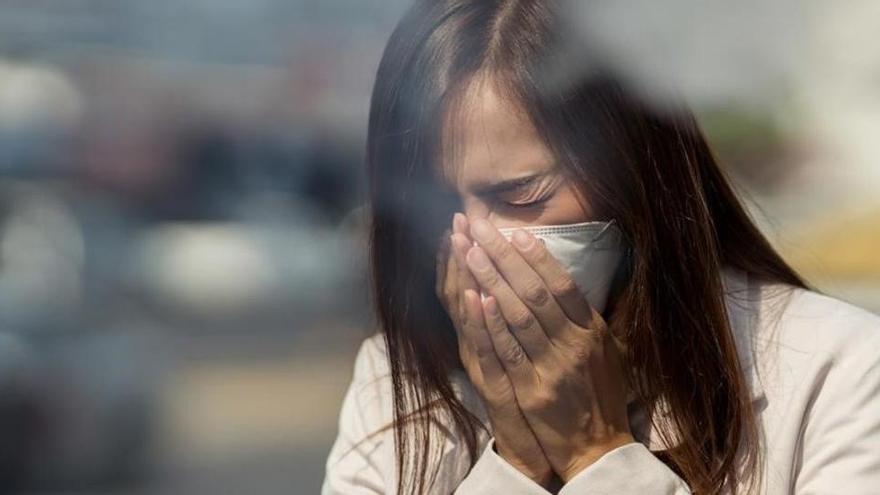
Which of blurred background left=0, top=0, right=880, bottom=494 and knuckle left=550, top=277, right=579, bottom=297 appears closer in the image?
knuckle left=550, top=277, right=579, bottom=297

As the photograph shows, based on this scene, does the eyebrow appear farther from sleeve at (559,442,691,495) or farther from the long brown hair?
sleeve at (559,442,691,495)

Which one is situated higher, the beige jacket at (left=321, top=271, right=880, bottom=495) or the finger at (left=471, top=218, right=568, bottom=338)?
the finger at (left=471, top=218, right=568, bottom=338)

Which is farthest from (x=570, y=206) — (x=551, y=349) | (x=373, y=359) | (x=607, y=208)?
(x=373, y=359)

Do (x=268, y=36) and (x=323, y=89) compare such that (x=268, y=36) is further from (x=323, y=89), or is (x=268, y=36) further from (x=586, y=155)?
(x=586, y=155)

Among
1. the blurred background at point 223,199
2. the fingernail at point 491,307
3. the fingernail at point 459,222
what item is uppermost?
the blurred background at point 223,199

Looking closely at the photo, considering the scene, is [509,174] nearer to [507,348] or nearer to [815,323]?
[507,348]

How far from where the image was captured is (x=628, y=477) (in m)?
1.41

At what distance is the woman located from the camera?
1413mm

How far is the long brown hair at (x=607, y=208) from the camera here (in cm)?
147

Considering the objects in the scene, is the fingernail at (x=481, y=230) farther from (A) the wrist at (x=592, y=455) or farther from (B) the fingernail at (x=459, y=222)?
(A) the wrist at (x=592, y=455)

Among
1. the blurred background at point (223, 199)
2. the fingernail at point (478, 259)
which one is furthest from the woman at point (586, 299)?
the blurred background at point (223, 199)

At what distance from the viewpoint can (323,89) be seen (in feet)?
9.92

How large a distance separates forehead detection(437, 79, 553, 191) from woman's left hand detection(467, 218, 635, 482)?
6 cm

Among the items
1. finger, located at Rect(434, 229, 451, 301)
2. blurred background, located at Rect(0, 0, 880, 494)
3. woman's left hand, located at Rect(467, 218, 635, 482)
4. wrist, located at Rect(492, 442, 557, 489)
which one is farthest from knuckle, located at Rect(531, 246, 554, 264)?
blurred background, located at Rect(0, 0, 880, 494)
